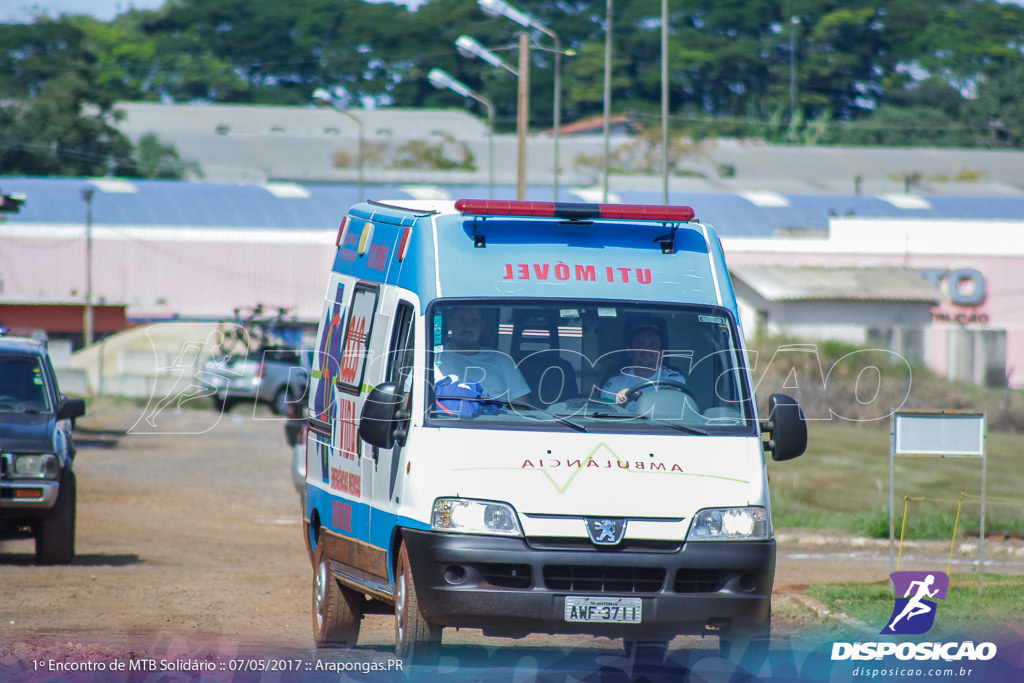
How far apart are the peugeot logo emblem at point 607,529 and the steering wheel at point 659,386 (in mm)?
961

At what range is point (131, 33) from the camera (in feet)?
449

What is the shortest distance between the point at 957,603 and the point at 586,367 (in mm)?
4599

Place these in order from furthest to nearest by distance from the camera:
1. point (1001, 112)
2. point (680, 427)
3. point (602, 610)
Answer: point (1001, 112) < point (680, 427) < point (602, 610)

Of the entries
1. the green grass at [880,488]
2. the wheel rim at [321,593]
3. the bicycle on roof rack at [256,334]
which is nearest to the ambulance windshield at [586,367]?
the wheel rim at [321,593]

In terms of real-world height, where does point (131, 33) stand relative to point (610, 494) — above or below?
above

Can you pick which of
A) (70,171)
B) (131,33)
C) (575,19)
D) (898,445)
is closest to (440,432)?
(898,445)

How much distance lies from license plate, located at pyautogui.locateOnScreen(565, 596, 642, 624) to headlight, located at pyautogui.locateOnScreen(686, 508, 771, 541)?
490 mm

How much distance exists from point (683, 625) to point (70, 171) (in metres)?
82.0

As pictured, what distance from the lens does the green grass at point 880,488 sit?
19453 millimetres

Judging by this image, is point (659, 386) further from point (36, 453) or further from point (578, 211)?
point (36, 453)

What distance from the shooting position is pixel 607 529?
8570 mm

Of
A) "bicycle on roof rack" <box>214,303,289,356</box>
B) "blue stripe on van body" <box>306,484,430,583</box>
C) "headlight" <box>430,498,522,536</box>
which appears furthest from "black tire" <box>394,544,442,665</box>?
"bicycle on roof rack" <box>214,303,289,356</box>

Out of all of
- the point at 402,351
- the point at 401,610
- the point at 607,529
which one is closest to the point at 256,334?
the point at 402,351

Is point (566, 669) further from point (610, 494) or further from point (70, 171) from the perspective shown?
point (70, 171)
